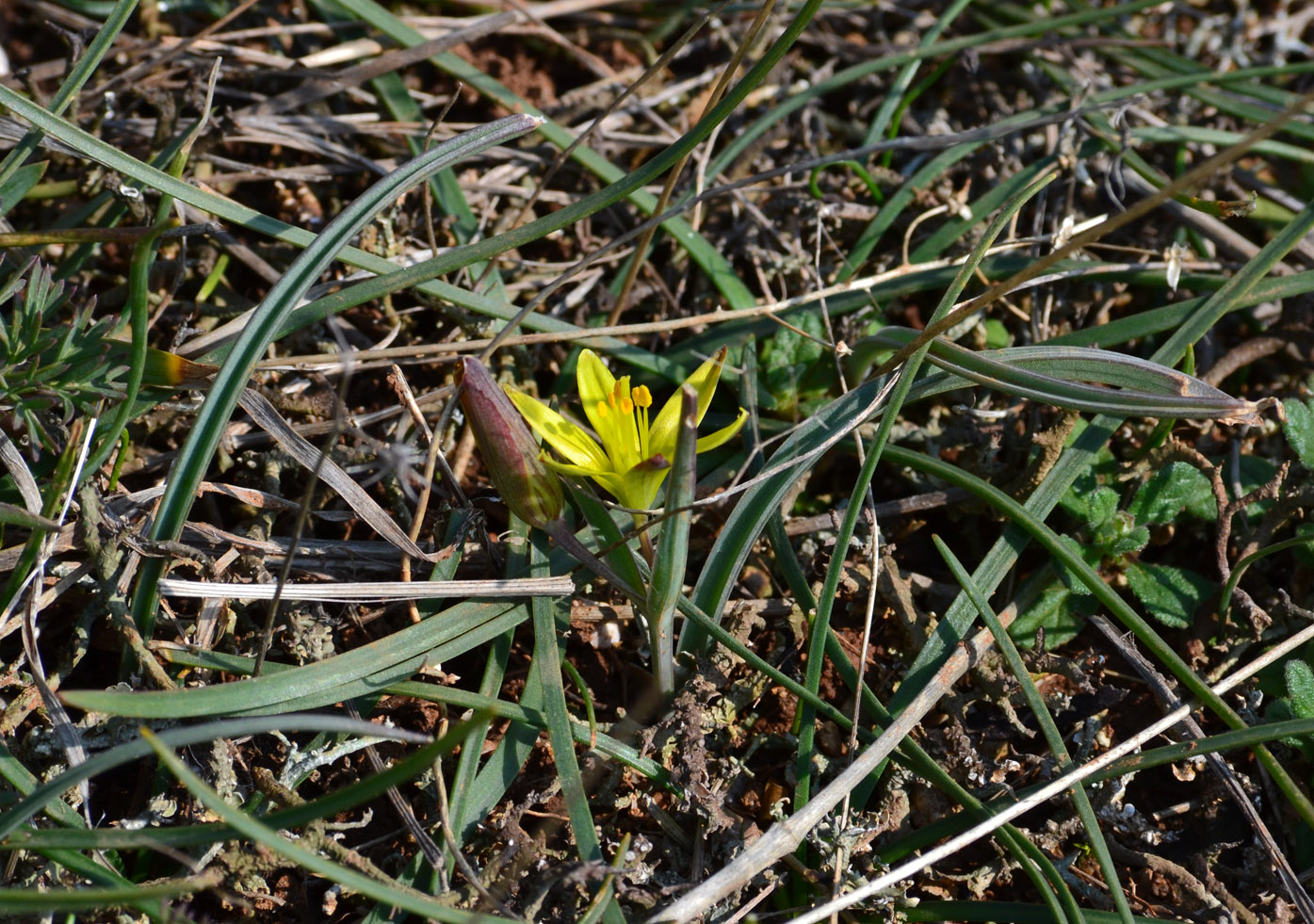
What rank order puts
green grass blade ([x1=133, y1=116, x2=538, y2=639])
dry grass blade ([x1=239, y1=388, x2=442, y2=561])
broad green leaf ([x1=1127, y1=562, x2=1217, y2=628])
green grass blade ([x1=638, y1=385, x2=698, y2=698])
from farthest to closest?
broad green leaf ([x1=1127, y1=562, x2=1217, y2=628]), dry grass blade ([x1=239, y1=388, x2=442, y2=561]), green grass blade ([x1=133, y1=116, x2=538, y2=639]), green grass blade ([x1=638, y1=385, x2=698, y2=698])

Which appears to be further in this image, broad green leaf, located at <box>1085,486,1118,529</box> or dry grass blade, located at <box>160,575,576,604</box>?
broad green leaf, located at <box>1085,486,1118,529</box>

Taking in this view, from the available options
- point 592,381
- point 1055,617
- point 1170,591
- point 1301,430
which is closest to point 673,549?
point 592,381

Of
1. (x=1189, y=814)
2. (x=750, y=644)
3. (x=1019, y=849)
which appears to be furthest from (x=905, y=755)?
(x=1189, y=814)

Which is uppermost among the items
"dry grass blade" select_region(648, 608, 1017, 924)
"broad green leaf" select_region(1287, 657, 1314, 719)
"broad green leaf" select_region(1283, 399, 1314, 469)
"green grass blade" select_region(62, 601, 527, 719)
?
"broad green leaf" select_region(1283, 399, 1314, 469)

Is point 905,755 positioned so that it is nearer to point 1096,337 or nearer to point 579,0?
point 1096,337

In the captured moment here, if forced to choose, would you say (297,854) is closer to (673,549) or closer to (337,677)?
(337,677)

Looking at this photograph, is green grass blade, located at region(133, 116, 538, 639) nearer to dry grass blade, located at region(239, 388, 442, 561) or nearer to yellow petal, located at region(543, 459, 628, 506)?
dry grass blade, located at region(239, 388, 442, 561)

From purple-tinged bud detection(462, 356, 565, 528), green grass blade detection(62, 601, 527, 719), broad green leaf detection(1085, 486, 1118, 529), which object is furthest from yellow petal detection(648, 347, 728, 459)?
broad green leaf detection(1085, 486, 1118, 529)

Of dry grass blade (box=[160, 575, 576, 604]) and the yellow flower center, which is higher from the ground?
the yellow flower center
